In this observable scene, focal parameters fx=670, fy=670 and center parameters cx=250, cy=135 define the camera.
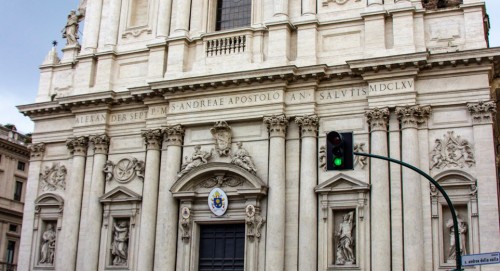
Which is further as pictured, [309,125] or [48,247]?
[48,247]

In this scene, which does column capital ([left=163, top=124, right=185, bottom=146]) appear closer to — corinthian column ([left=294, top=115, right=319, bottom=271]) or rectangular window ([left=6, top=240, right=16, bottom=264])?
corinthian column ([left=294, top=115, right=319, bottom=271])

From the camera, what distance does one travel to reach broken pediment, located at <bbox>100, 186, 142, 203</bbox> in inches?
939

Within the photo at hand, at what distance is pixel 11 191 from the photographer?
3941 cm

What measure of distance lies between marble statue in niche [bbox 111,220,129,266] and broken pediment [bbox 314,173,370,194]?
7.30 m

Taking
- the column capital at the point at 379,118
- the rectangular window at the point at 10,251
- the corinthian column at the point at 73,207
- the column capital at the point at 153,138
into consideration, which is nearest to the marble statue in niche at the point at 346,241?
the column capital at the point at 379,118

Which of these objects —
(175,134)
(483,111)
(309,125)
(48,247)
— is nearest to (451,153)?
(483,111)

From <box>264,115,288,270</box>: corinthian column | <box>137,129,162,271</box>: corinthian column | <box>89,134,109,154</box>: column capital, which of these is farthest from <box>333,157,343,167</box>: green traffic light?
<box>89,134,109,154</box>: column capital

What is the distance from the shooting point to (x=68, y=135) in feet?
86.2

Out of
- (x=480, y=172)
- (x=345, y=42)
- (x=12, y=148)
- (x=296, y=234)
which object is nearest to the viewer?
(x=480, y=172)

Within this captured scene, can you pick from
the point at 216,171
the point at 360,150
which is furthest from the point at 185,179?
the point at 360,150

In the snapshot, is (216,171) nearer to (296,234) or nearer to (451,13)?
(296,234)

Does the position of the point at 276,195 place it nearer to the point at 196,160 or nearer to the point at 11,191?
the point at 196,160

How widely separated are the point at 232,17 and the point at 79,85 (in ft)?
21.8

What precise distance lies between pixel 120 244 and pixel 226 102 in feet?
20.7
